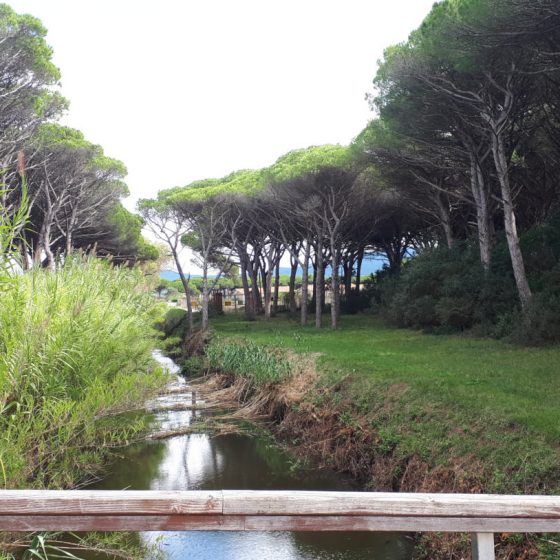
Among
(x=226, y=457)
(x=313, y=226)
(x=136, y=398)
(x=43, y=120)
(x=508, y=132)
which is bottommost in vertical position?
(x=226, y=457)

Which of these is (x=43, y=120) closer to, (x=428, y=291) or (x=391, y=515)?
(x=428, y=291)

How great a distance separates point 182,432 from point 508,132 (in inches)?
549

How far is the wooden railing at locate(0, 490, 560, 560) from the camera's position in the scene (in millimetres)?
2203

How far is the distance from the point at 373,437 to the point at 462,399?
1513 millimetres

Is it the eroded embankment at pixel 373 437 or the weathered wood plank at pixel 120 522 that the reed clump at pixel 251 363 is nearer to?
the eroded embankment at pixel 373 437

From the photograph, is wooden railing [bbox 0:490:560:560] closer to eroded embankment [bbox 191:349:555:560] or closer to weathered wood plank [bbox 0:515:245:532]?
weathered wood plank [bbox 0:515:245:532]

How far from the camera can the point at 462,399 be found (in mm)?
8781

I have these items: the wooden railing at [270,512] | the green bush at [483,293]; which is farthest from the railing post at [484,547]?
the green bush at [483,293]

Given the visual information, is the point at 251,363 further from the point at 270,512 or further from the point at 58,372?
the point at 270,512

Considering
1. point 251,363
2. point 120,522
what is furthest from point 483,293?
point 120,522

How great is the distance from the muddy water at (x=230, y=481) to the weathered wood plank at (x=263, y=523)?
461 cm

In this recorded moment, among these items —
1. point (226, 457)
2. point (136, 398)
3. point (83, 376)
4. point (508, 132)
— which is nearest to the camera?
point (83, 376)

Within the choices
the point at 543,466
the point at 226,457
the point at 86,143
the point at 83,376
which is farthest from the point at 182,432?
the point at 86,143

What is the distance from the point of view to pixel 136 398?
694 cm
